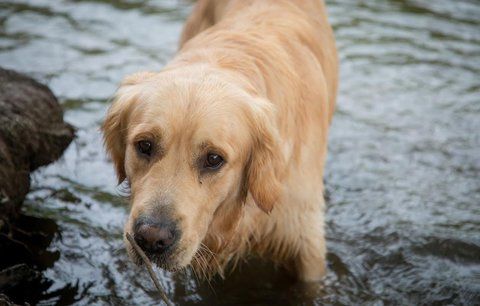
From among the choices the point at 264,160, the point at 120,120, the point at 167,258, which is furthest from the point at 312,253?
the point at 120,120

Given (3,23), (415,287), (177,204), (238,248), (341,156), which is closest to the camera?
(177,204)

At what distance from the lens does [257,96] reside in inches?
157

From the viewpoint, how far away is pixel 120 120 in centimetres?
399

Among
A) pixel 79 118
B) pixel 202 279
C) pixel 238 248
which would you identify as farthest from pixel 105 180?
pixel 238 248

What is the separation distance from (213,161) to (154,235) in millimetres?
532

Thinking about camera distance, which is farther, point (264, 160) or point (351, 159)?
point (351, 159)

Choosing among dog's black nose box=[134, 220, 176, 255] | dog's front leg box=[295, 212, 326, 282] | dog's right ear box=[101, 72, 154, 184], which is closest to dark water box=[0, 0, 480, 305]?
dog's front leg box=[295, 212, 326, 282]

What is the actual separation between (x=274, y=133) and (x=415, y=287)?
1773mm

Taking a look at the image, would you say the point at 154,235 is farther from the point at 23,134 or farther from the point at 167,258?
the point at 23,134

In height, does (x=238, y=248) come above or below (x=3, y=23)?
above

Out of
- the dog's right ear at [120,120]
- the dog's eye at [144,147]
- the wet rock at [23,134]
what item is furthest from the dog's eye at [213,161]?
the wet rock at [23,134]

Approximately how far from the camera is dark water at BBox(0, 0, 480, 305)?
15.9ft

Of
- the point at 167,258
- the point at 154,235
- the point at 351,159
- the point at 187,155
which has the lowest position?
the point at 351,159

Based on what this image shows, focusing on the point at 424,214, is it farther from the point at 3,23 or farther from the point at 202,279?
the point at 3,23
